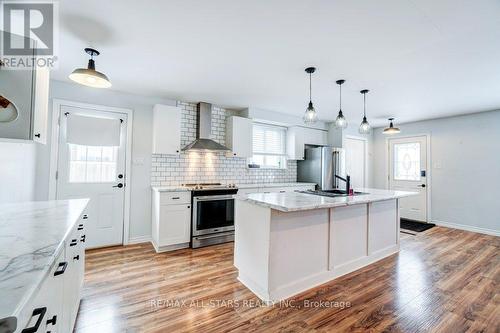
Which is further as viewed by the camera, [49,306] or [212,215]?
[212,215]

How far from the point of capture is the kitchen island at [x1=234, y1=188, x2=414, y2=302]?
84.6 inches

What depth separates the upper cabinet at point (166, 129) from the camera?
3717 mm

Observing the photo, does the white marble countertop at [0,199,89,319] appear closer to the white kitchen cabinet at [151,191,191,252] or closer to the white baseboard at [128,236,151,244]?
the white kitchen cabinet at [151,191,191,252]

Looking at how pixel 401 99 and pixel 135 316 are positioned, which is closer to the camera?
pixel 135 316

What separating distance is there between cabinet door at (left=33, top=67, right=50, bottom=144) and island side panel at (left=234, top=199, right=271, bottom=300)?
1.84 meters

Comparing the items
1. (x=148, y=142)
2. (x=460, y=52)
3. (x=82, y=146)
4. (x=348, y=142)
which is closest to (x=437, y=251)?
(x=460, y=52)

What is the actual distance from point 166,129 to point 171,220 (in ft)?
4.91

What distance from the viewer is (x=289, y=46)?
2234 millimetres

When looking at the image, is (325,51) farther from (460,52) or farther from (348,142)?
(348,142)

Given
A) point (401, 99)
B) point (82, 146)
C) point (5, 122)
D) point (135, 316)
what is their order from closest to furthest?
point (5, 122) < point (135, 316) < point (82, 146) < point (401, 99)

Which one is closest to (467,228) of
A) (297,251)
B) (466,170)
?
(466,170)

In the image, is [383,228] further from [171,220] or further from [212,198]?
[171,220]

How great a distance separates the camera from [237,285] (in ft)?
7.95

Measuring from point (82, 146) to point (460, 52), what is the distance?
491 cm
